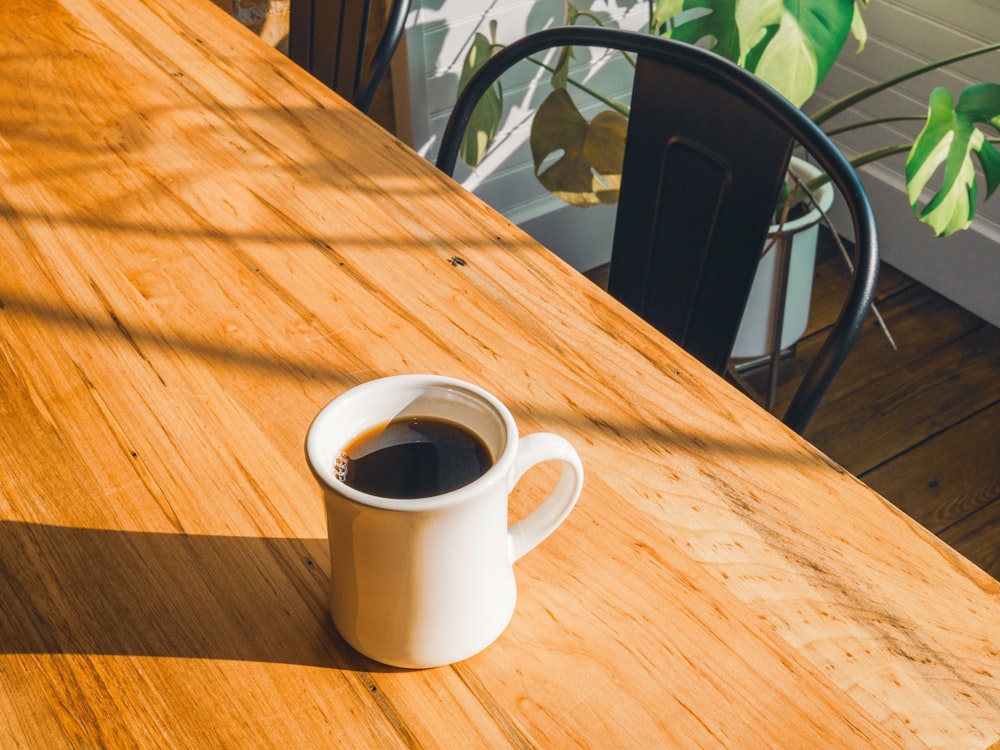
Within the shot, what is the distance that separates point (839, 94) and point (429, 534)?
2.32m

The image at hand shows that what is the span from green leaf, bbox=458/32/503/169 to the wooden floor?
0.77 meters

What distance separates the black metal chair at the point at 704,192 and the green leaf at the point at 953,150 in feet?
1.79

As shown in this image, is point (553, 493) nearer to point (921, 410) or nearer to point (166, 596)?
point (166, 596)

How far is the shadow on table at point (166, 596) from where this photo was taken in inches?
22.9

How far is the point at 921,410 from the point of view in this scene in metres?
2.04

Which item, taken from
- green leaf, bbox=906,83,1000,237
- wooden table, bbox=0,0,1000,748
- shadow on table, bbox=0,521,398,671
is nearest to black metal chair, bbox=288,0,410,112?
wooden table, bbox=0,0,1000,748

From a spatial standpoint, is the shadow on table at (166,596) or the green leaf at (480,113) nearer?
the shadow on table at (166,596)

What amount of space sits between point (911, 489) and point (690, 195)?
107 cm

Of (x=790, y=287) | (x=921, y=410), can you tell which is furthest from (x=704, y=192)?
(x=921, y=410)

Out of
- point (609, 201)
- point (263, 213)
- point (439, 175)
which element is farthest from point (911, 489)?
point (263, 213)

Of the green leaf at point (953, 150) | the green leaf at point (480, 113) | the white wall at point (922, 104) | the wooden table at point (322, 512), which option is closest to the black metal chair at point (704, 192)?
the wooden table at point (322, 512)

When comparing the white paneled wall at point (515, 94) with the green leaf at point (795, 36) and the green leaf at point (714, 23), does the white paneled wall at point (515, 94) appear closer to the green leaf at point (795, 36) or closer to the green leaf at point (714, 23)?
the green leaf at point (714, 23)

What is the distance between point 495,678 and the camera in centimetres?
56

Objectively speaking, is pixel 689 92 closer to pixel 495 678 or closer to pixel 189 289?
pixel 189 289
